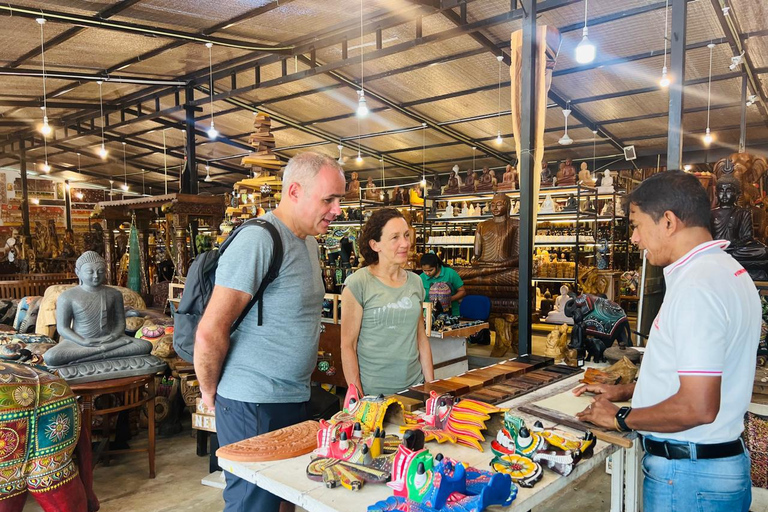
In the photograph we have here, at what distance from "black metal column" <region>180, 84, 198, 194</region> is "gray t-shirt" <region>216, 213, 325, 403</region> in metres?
7.80

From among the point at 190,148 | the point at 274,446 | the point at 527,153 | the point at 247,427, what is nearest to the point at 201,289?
the point at 247,427

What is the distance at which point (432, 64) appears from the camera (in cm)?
716

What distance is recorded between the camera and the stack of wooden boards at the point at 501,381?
1971mm

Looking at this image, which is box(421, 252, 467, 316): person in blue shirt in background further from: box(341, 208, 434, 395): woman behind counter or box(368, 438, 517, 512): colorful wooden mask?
box(368, 438, 517, 512): colorful wooden mask

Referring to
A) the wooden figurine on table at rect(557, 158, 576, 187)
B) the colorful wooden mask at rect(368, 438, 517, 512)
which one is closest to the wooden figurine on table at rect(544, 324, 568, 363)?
the colorful wooden mask at rect(368, 438, 517, 512)

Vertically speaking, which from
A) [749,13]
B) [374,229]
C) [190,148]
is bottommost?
[374,229]

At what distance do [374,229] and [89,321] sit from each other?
2.55 m

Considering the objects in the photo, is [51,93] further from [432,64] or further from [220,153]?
[432,64]

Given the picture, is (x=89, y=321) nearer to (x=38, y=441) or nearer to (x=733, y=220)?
(x=38, y=441)

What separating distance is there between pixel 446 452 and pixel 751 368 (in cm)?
84

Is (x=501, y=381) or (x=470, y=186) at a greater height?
(x=470, y=186)

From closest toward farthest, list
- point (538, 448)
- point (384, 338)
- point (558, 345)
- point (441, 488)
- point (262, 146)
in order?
point (441, 488)
point (538, 448)
point (384, 338)
point (558, 345)
point (262, 146)

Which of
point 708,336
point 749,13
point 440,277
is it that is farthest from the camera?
point 440,277

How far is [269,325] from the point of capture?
65.9 inches
